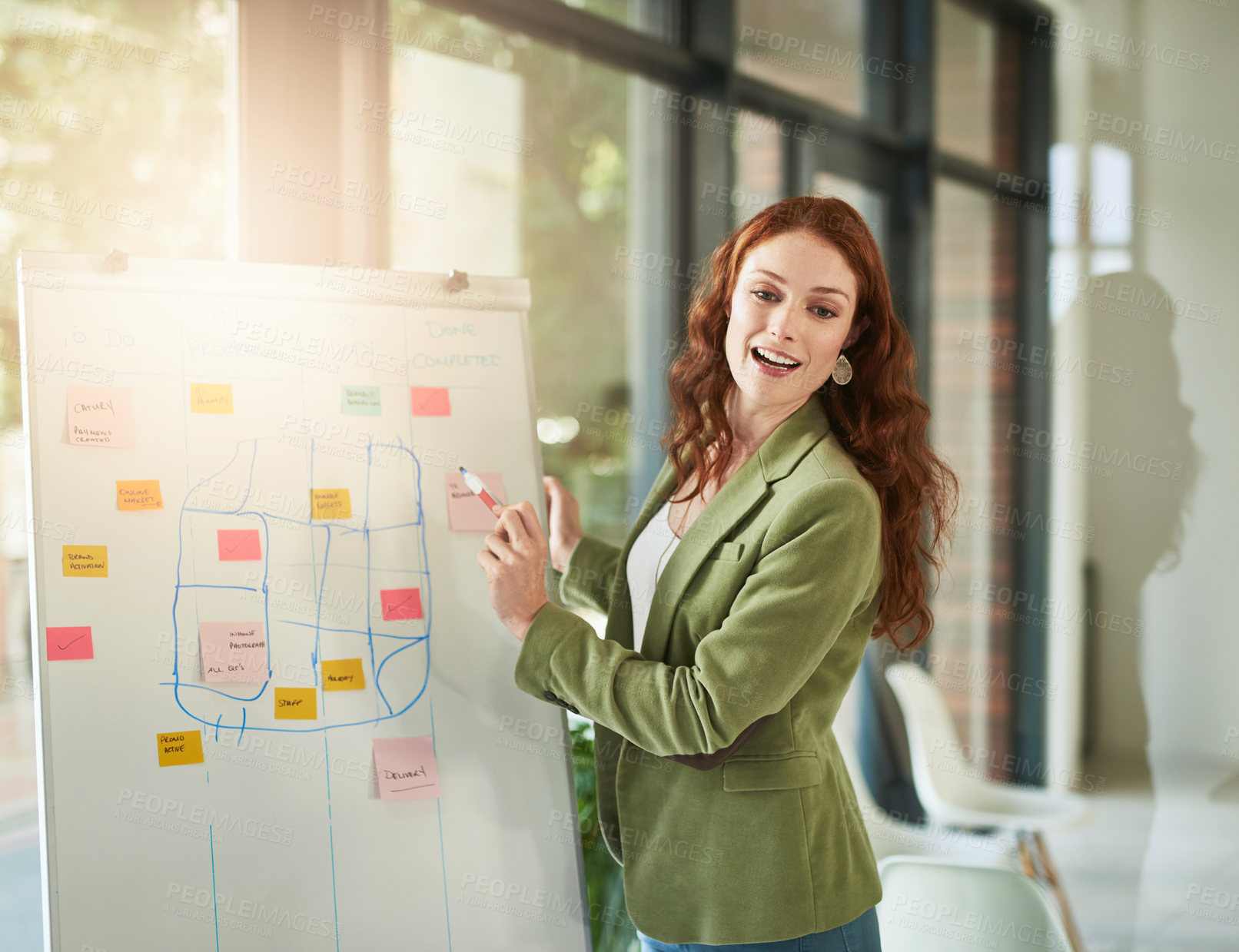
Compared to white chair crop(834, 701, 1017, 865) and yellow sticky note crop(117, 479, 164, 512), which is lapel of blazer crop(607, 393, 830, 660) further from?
white chair crop(834, 701, 1017, 865)

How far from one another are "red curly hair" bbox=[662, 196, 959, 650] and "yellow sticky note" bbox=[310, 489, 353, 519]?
51 centimetres

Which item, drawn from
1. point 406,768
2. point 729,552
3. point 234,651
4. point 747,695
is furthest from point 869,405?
point 234,651

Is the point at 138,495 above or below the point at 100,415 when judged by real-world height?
below

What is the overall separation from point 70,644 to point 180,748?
20 cm

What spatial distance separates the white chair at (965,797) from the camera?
2.49 meters

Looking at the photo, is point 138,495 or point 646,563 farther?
point 646,563

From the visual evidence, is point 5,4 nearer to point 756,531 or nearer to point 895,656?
point 756,531

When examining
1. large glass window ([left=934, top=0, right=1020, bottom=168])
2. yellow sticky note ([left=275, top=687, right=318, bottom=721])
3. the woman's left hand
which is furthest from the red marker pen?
large glass window ([left=934, top=0, right=1020, bottom=168])

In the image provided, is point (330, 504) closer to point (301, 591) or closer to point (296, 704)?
point (301, 591)

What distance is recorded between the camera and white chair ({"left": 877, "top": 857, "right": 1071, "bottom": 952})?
205 centimetres

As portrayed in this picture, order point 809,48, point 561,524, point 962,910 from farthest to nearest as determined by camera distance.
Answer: point 809,48 < point 962,910 < point 561,524

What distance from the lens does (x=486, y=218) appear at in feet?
7.75

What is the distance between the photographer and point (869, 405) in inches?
57.5

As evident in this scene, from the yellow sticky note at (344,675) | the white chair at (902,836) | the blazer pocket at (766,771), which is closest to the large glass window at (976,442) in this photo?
the white chair at (902,836)
